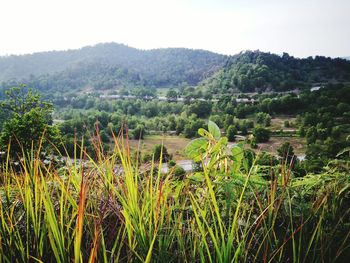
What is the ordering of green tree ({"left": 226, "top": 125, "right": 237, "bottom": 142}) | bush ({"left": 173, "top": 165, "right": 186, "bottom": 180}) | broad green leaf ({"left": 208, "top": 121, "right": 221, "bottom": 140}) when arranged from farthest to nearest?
green tree ({"left": 226, "top": 125, "right": 237, "bottom": 142}), broad green leaf ({"left": 208, "top": 121, "right": 221, "bottom": 140}), bush ({"left": 173, "top": 165, "right": 186, "bottom": 180})

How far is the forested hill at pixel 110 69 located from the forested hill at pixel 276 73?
108ft

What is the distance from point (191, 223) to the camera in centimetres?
Result: 126

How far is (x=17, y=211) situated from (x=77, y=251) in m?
0.76

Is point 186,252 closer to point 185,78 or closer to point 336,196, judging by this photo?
point 336,196

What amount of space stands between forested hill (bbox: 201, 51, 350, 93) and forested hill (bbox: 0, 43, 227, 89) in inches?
1292

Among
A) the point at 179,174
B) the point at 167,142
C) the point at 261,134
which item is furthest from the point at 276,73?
the point at 179,174

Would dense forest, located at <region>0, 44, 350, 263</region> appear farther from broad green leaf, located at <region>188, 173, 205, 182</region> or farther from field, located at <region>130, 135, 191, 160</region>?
field, located at <region>130, 135, 191, 160</region>

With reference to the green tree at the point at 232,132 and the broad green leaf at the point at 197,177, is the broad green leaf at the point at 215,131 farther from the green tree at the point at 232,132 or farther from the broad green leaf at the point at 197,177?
the green tree at the point at 232,132

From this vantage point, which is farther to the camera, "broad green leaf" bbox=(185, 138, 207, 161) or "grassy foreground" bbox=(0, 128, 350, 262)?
"broad green leaf" bbox=(185, 138, 207, 161)

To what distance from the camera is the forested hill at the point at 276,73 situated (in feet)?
338

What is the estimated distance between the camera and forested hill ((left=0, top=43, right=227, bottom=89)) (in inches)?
5758

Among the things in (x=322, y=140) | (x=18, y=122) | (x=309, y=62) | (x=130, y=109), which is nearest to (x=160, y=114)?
(x=130, y=109)

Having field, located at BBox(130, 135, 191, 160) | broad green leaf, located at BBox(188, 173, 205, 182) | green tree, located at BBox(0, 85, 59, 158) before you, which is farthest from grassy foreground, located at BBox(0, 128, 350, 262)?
field, located at BBox(130, 135, 191, 160)

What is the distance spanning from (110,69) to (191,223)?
165 metres
